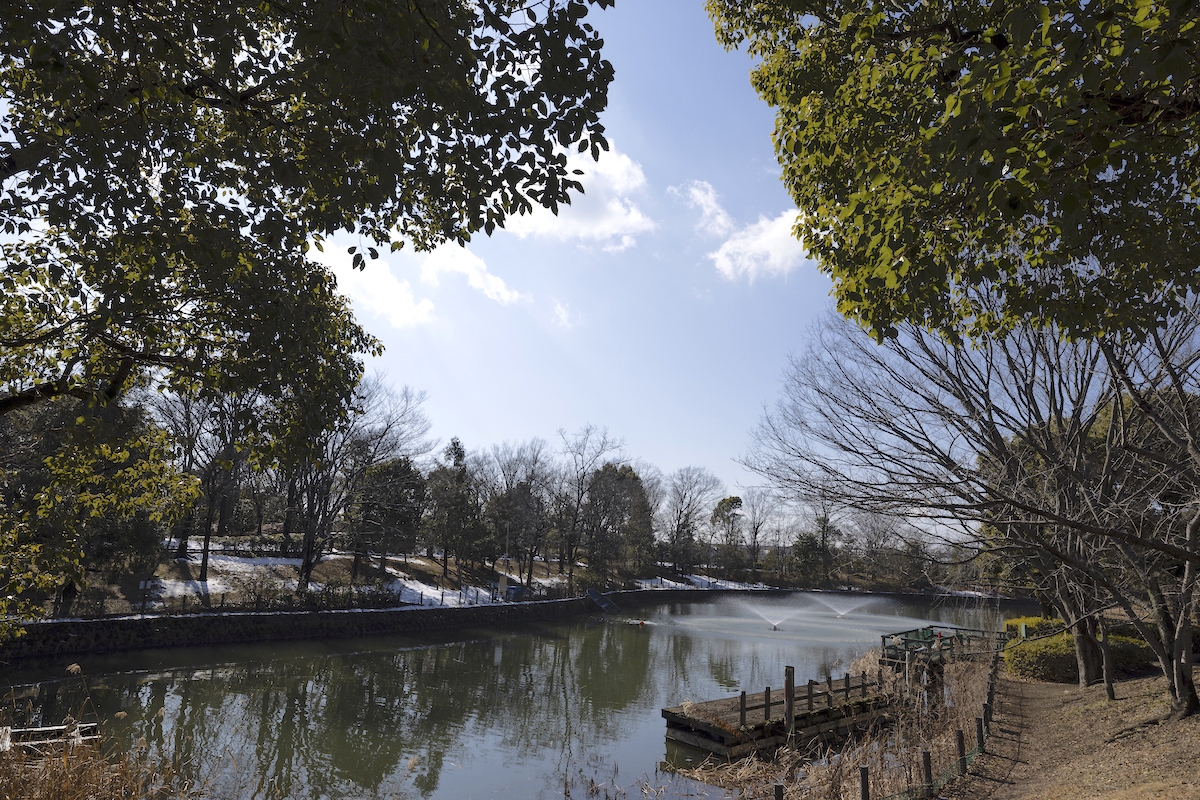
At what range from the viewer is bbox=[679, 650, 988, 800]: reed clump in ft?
31.6

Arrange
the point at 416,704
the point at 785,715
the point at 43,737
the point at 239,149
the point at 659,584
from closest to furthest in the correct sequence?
the point at 239,149, the point at 43,737, the point at 785,715, the point at 416,704, the point at 659,584

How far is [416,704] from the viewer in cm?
1772

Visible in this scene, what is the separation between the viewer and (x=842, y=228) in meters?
6.17

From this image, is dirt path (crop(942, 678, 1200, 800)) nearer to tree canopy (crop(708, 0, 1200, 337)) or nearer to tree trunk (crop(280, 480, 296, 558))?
tree canopy (crop(708, 0, 1200, 337))

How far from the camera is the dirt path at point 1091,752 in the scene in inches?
321

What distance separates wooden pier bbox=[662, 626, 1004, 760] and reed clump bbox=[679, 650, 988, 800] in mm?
283

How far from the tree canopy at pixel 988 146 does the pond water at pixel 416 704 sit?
23.6 ft

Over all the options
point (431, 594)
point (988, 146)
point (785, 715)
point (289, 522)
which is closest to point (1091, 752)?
point (785, 715)

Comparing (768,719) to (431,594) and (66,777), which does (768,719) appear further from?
(431,594)

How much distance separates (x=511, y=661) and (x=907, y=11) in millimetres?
24042

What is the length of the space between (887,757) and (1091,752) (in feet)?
12.5

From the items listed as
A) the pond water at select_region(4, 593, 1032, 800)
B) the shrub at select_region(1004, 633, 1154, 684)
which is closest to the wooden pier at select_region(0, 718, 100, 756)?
the pond water at select_region(4, 593, 1032, 800)

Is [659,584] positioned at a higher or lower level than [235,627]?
lower

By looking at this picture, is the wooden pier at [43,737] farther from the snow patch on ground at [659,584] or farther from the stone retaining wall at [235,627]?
the snow patch on ground at [659,584]
